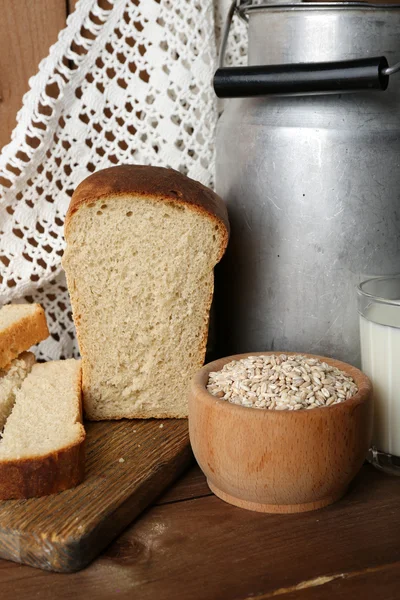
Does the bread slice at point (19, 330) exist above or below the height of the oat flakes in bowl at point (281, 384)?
above

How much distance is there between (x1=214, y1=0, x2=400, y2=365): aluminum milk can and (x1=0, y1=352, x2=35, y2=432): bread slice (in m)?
0.40

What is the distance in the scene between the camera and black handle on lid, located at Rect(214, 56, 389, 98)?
984 mm

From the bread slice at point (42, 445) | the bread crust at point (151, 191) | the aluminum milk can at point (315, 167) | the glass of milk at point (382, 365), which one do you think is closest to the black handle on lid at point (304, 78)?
the aluminum milk can at point (315, 167)

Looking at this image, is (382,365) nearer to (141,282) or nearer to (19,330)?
(141,282)

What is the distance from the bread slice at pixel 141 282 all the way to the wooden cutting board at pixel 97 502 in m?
0.07

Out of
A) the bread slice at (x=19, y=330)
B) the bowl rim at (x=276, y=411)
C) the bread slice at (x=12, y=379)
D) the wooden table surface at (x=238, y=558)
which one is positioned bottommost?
the wooden table surface at (x=238, y=558)

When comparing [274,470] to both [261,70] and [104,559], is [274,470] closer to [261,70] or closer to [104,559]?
[104,559]

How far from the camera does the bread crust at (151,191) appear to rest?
41.8 inches

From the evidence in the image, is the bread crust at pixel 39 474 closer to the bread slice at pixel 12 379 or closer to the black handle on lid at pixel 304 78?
the bread slice at pixel 12 379

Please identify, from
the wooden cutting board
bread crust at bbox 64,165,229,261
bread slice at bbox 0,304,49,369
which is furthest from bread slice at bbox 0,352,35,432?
bread crust at bbox 64,165,229,261

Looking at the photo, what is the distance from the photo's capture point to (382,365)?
101 cm

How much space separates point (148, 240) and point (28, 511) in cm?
42

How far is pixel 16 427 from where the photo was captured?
100 centimetres

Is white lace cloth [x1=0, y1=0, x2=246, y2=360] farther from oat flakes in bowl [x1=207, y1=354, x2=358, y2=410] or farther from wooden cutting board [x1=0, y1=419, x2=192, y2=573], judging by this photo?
oat flakes in bowl [x1=207, y1=354, x2=358, y2=410]
